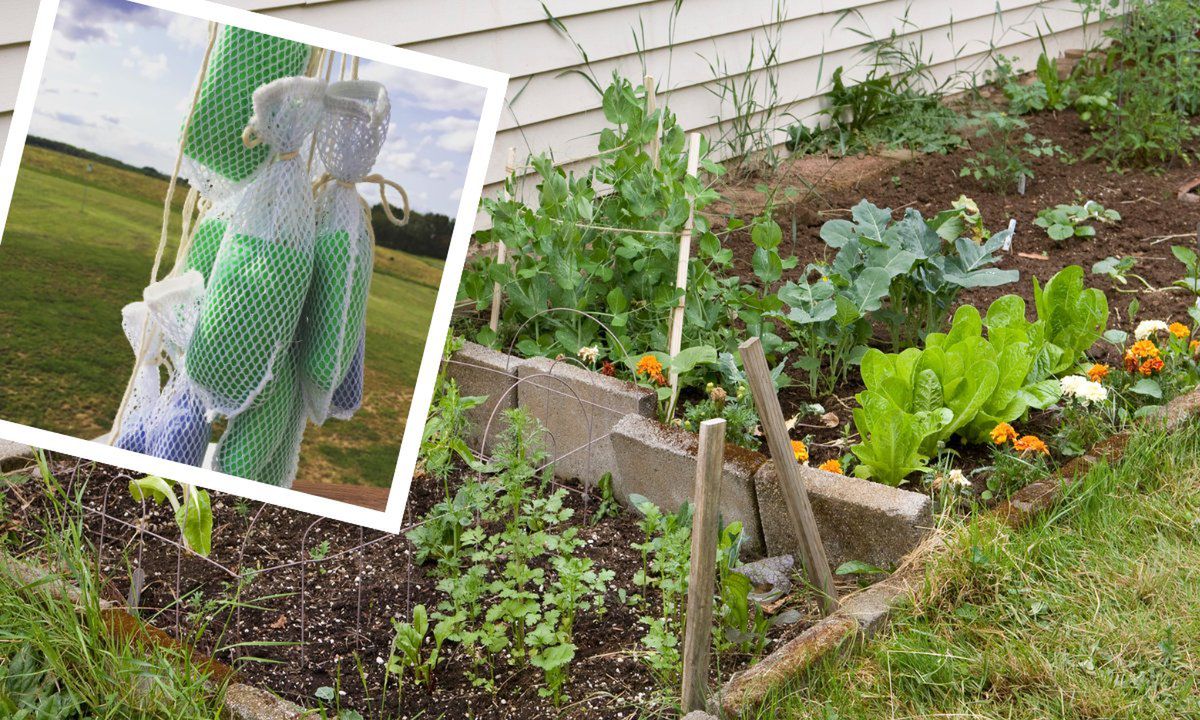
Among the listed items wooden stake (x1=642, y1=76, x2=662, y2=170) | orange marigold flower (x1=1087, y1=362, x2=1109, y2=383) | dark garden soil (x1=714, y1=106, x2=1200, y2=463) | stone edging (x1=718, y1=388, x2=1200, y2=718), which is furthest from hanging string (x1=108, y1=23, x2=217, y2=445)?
orange marigold flower (x1=1087, y1=362, x2=1109, y2=383)

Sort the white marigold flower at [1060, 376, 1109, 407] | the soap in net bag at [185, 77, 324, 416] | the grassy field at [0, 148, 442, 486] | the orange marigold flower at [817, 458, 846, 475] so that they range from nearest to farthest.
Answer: the soap in net bag at [185, 77, 324, 416]
the grassy field at [0, 148, 442, 486]
the orange marigold flower at [817, 458, 846, 475]
the white marigold flower at [1060, 376, 1109, 407]

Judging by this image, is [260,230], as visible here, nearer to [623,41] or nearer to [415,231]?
[415,231]

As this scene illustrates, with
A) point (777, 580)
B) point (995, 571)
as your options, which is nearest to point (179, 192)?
point (777, 580)

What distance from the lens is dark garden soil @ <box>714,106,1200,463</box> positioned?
174 inches

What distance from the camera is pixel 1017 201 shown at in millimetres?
5367

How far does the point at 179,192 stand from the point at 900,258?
A: 2050 mm

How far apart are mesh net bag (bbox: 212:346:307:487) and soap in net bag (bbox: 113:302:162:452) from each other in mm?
125

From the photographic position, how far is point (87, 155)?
2.05m

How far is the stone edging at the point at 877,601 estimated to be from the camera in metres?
2.32

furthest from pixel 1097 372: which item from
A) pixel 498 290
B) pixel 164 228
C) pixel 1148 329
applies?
pixel 164 228

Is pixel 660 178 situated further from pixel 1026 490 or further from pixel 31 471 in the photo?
pixel 31 471

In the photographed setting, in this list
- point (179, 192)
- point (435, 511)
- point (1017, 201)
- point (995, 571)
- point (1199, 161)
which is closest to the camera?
point (179, 192)

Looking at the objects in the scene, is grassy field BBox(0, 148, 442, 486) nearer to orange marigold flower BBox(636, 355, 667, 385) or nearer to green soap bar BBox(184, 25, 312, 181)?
green soap bar BBox(184, 25, 312, 181)

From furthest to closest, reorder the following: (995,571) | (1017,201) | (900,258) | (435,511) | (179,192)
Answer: (1017,201)
(900,258)
(435,511)
(995,571)
(179,192)
